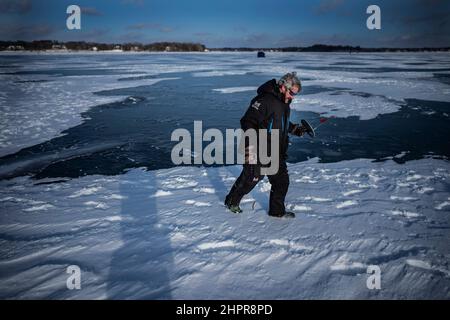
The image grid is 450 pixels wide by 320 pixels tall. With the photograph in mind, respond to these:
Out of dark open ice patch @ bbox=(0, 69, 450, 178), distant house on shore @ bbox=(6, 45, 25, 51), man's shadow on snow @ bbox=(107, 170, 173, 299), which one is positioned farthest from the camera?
distant house on shore @ bbox=(6, 45, 25, 51)

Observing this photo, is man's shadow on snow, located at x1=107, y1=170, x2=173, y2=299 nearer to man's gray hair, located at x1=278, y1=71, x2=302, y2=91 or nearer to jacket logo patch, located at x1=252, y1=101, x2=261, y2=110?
jacket logo patch, located at x1=252, y1=101, x2=261, y2=110

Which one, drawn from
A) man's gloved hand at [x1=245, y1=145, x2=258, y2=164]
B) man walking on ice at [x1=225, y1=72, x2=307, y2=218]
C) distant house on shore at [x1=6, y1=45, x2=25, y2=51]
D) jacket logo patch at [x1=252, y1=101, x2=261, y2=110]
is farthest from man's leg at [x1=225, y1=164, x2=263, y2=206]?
distant house on shore at [x1=6, y1=45, x2=25, y2=51]

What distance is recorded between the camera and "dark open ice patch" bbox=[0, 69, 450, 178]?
5.99m

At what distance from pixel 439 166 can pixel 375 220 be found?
295cm

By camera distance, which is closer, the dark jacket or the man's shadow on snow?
the man's shadow on snow

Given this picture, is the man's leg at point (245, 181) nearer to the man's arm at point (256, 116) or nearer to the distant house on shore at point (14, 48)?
the man's arm at point (256, 116)

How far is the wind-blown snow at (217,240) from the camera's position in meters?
2.65

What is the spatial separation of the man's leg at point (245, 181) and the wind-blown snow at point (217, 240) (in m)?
0.24

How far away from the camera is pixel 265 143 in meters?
3.37

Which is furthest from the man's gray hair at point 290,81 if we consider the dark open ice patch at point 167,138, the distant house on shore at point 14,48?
the distant house on shore at point 14,48

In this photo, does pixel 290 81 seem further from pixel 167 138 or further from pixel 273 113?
pixel 167 138

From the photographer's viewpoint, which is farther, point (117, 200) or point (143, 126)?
point (143, 126)
